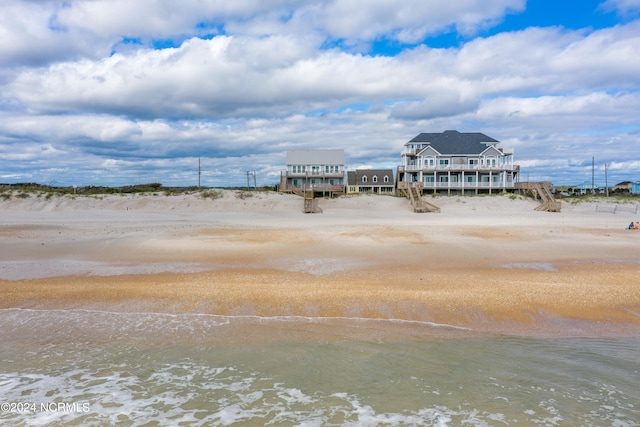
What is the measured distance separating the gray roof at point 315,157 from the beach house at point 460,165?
9.61 m

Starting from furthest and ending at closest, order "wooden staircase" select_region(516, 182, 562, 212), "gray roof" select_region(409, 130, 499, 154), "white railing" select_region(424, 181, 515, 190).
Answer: "gray roof" select_region(409, 130, 499, 154) < "white railing" select_region(424, 181, 515, 190) < "wooden staircase" select_region(516, 182, 562, 212)

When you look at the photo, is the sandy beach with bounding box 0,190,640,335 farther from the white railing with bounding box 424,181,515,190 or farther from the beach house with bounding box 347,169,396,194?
the beach house with bounding box 347,169,396,194

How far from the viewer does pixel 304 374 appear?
5992 mm

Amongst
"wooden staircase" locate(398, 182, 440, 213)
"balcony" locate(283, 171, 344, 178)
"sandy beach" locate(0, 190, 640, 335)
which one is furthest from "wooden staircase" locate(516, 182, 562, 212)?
"balcony" locate(283, 171, 344, 178)

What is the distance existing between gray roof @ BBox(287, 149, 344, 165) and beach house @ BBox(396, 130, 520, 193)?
9612 mm

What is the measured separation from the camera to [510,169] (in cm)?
5575

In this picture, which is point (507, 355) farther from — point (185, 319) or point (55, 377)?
point (55, 377)

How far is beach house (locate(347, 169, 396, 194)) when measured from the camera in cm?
6644

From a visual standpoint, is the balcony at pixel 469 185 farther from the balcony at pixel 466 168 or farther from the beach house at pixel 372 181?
the beach house at pixel 372 181

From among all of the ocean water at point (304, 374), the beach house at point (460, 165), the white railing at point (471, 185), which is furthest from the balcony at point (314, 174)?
the ocean water at point (304, 374)

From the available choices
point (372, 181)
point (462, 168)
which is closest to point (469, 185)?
point (462, 168)

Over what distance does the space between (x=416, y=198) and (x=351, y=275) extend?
35.7 m

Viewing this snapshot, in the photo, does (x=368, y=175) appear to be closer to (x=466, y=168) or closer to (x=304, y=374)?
(x=466, y=168)

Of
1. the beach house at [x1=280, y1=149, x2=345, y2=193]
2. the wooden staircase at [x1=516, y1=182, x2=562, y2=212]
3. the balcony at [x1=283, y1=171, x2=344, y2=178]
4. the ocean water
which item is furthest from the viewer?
the beach house at [x1=280, y1=149, x2=345, y2=193]
